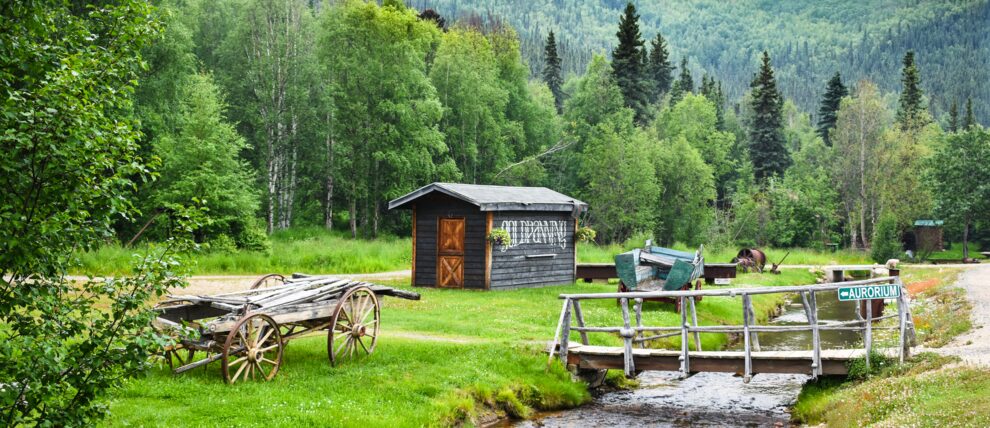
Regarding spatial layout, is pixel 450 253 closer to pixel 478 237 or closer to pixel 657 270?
pixel 478 237

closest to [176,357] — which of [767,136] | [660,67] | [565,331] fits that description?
[565,331]

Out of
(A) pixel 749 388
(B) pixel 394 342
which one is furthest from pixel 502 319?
(A) pixel 749 388

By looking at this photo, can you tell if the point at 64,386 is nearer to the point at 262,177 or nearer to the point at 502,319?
the point at 502,319

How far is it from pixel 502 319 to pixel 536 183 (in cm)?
3838

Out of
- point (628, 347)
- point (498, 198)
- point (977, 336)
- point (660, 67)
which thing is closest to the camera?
point (628, 347)

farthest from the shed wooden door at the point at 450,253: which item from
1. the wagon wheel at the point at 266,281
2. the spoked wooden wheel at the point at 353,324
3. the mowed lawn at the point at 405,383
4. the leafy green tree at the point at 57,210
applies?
the leafy green tree at the point at 57,210

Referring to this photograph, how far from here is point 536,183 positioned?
57656 millimetres

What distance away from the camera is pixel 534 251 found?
27.8m

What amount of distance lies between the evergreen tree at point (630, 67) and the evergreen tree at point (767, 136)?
13821 mm

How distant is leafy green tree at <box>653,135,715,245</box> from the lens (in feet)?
193

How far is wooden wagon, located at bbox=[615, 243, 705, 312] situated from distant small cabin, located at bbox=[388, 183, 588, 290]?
439cm

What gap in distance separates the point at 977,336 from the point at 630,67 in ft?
155

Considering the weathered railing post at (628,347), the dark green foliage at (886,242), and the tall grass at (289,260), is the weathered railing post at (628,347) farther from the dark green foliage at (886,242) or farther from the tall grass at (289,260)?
the dark green foliage at (886,242)

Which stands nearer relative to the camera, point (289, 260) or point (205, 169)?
point (289, 260)
